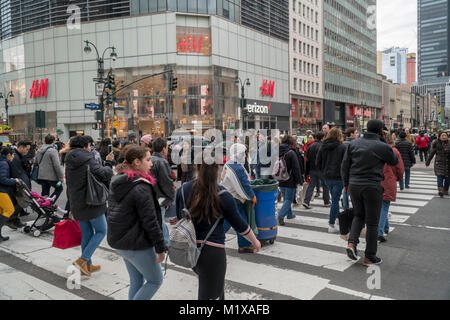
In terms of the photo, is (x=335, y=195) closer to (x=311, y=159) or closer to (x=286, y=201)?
(x=286, y=201)

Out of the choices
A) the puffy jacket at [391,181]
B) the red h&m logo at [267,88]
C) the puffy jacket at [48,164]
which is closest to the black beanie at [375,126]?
the puffy jacket at [391,181]

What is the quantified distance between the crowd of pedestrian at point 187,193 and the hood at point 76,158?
14 millimetres

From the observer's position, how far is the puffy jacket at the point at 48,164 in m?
8.38

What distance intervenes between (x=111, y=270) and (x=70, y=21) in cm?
4637

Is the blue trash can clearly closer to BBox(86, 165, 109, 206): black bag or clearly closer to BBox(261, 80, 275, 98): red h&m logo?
BBox(86, 165, 109, 206): black bag

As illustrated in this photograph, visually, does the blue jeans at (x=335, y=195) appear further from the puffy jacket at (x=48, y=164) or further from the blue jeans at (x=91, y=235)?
the puffy jacket at (x=48, y=164)

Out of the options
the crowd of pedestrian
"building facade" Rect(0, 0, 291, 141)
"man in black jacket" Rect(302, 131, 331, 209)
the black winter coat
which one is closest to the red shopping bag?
the crowd of pedestrian

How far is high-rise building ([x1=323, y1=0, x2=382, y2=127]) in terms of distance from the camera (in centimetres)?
7062

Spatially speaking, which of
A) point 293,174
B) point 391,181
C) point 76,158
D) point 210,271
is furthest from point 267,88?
point 210,271

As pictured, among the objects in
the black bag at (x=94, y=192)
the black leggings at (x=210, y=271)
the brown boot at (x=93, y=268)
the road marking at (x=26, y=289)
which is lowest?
the road marking at (x=26, y=289)

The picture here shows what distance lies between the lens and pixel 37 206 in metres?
7.52

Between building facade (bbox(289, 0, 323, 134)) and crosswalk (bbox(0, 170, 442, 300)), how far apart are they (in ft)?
180
